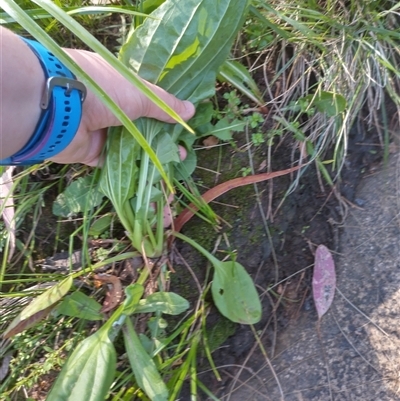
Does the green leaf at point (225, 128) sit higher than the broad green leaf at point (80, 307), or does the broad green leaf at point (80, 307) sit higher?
the green leaf at point (225, 128)

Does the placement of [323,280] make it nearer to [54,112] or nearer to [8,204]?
[54,112]

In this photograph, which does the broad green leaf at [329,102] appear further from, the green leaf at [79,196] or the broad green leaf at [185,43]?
the green leaf at [79,196]

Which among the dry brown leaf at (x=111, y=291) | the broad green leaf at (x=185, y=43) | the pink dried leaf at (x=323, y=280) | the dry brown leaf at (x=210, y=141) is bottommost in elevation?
the pink dried leaf at (x=323, y=280)

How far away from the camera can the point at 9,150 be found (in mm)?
819

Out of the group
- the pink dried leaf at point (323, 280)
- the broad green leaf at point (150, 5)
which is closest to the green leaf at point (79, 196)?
the broad green leaf at point (150, 5)

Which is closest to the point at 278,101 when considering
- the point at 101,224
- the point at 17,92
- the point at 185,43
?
the point at 185,43

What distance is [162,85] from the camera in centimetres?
108

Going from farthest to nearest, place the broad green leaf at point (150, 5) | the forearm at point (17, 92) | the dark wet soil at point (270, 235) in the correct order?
1. the dark wet soil at point (270, 235)
2. the broad green leaf at point (150, 5)
3. the forearm at point (17, 92)

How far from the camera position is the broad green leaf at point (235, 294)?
1.10 meters

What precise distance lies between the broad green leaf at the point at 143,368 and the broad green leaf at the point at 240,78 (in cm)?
64

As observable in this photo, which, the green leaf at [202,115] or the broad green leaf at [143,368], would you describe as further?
the green leaf at [202,115]

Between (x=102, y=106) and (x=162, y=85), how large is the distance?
18cm

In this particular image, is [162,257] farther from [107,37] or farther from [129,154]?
[107,37]

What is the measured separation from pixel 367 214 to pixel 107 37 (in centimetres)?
84
